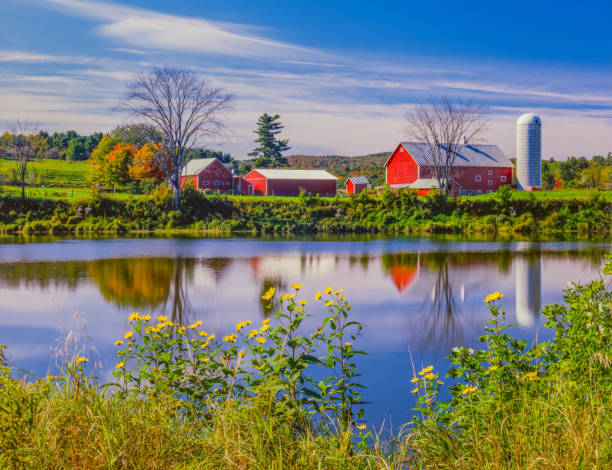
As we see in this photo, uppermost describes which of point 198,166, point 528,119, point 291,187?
point 528,119

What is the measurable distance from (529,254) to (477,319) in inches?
495

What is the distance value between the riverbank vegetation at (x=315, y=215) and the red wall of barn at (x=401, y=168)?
14349 millimetres

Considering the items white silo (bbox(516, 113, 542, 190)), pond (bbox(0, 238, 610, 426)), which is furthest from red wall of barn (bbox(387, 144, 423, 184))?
pond (bbox(0, 238, 610, 426))

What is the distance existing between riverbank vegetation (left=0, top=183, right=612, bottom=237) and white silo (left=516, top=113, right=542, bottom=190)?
15.7m

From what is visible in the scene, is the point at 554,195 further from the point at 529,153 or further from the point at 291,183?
the point at 291,183

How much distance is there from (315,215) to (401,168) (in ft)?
64.2

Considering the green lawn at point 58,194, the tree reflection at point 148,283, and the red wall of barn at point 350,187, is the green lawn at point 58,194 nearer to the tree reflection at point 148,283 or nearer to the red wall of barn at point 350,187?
the tree reflection at point 148,283

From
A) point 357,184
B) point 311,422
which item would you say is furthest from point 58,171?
point 311,422

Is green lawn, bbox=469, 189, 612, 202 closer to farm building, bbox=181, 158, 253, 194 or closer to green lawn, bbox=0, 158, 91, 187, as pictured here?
farm building, bbox=181, 158, 253, 194

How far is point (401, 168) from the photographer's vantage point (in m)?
57.2

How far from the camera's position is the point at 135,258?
65.4 ft

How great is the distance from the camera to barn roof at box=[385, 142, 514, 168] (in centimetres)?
5503

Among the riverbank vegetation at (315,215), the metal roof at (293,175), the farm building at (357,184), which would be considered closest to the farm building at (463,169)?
the metal roof at (293,175)

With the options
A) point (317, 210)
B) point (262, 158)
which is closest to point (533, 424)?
point (317, 210)
